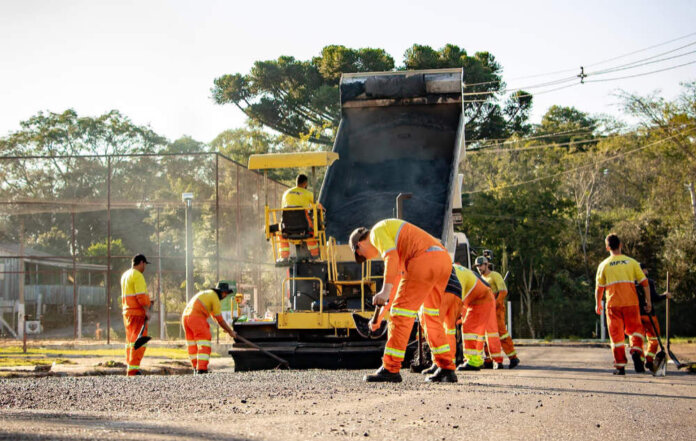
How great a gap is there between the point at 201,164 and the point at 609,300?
72.9ft

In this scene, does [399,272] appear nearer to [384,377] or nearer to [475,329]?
[384,377]

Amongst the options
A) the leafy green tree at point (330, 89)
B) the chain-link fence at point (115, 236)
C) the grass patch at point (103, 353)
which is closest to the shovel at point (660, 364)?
the grass patch at point (103, 353)

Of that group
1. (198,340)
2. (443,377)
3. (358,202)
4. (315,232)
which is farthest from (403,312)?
(358,202)

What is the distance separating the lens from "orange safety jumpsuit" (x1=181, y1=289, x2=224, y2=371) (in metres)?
11.1

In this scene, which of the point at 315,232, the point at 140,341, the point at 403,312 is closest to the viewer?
the point at 403,312

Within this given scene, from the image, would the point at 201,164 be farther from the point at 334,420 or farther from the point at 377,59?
the point at 334,420

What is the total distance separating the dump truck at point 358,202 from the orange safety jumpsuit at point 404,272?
9.05 ft

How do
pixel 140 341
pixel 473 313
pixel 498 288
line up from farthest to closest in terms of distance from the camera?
pixel 498 288
pixel 140 341
pixel 473 313

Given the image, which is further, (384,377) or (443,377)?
(443,377)

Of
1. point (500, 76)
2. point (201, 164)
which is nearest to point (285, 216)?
point (201, 164)

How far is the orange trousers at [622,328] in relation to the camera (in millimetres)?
10072

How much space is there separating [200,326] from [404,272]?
4.59m

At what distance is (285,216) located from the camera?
1084cm

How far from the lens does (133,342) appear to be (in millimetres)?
10656
